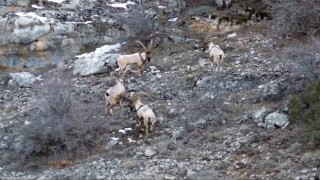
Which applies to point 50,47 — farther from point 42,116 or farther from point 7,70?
point 42,116

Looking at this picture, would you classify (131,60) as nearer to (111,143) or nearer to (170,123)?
(170,123)

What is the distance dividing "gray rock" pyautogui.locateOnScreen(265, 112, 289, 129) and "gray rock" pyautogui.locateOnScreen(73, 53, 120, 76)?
566 centimetres

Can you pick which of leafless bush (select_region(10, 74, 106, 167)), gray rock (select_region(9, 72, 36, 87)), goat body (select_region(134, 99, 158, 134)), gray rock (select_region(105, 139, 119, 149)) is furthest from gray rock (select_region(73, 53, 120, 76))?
gray rock (select_region(105, 139, 119, 149))

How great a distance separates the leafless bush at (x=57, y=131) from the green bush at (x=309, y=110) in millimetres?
3521

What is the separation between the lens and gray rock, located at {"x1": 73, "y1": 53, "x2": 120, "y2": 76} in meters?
14.3

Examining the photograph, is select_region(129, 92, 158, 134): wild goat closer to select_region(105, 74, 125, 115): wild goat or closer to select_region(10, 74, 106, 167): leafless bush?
select_region(10, 74, 106, 167): leafless bush

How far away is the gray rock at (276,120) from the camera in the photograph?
9703mm

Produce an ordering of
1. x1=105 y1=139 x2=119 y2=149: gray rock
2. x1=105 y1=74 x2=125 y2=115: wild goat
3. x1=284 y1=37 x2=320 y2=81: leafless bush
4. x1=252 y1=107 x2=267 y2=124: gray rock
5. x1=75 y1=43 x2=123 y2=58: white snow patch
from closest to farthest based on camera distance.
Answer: x1=105 y1=139 x2=119 y2=149: gray rock → x1=252 y1=107 x2=267 y2=124: gray rock → x1=284 y1=37 x2=320 y2=81: leafless bush → x1=105 y1=74 x2=125 y2=115: wild goat → x1=75 y1=43 x2=123 y2=58: white snow patch

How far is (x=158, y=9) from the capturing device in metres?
18.5

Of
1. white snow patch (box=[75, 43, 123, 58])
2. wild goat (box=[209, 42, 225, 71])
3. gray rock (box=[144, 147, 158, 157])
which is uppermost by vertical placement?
wild goat (box=[209, 42, 225, 71])

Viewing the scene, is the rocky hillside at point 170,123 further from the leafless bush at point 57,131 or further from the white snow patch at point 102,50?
the white snow patch at point 102,50

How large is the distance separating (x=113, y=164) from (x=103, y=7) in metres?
10.4

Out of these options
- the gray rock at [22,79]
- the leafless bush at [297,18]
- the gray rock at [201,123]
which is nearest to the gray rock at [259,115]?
the gray rock at [201,123]

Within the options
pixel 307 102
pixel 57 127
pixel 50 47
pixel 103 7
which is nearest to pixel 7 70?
pixel 50 47
